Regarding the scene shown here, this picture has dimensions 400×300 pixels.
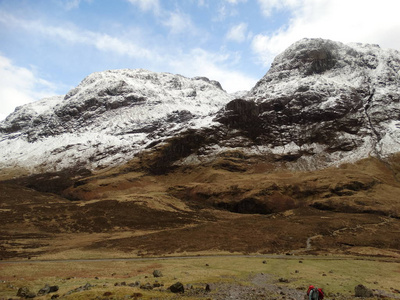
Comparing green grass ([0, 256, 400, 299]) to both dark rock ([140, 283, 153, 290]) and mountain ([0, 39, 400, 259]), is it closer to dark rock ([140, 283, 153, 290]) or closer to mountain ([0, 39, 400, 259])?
dark rock ([140, 283, 153, 290])

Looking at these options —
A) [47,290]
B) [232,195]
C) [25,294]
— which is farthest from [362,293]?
[232,195]

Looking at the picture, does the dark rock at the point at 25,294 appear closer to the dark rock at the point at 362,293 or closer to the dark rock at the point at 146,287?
the dark rock at the point at 146,287

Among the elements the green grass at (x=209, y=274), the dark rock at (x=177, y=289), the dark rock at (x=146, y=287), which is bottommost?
the green grass at (x=209, y=274)

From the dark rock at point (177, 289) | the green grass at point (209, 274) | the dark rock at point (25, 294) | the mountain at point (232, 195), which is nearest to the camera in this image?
the dark rock at point (25, 294)

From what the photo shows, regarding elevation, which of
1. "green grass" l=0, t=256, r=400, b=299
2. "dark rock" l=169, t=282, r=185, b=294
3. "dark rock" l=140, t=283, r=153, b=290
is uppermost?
"dark rock" l=169, t=282, r=185, b=294

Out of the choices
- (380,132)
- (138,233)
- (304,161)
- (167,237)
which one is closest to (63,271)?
(167,237)

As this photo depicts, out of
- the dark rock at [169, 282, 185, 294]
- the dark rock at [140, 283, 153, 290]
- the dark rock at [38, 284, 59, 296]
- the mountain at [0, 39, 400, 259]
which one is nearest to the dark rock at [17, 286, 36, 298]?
the dark rock at [38, 284, 59, 296]

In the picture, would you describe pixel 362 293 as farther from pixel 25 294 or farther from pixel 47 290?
pixel 25 294

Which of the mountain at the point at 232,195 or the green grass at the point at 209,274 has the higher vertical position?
the mountain at the point at 232,195

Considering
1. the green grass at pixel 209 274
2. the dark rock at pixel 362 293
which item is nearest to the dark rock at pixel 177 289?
the green grass at pixel 209 274

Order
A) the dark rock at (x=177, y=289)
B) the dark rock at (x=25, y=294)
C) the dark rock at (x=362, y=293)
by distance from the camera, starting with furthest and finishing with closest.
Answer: the dark rock at (x=362, y=293) → the dark rock at (x=177, y=289) → the dark rock at (x=25, y=294)

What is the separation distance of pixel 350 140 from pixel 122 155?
134 meters

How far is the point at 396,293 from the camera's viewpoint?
29156 mm

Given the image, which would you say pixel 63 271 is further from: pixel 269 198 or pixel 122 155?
pixel 122 155
